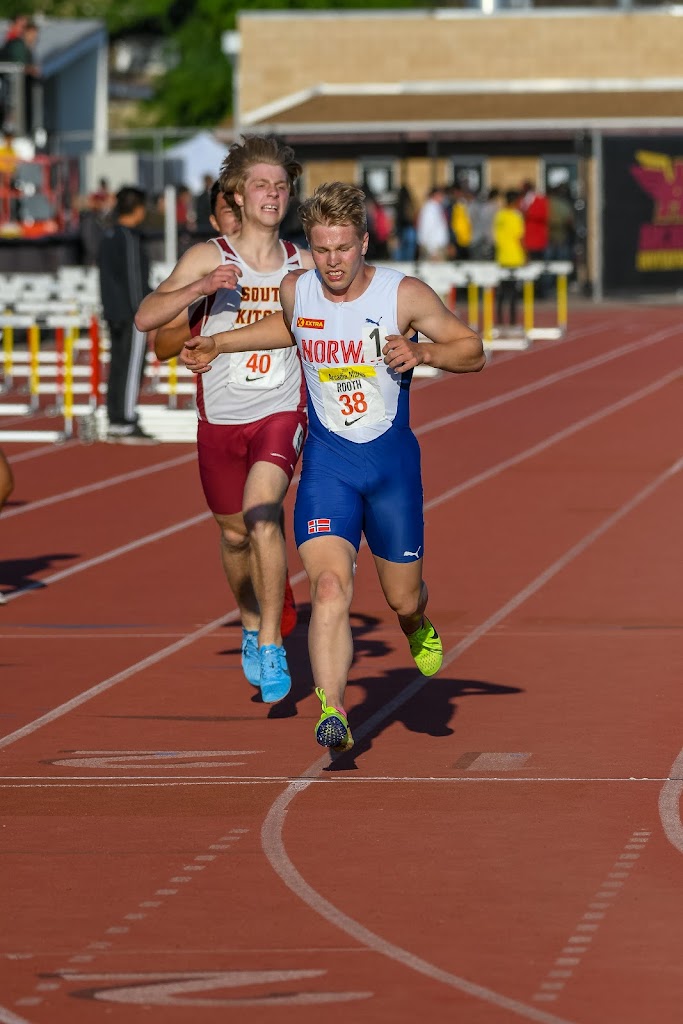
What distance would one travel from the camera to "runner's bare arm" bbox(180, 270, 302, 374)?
8.69 metres

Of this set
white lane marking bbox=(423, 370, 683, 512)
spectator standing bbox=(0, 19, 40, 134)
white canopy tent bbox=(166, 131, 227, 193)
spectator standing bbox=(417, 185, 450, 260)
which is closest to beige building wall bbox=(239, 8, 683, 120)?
white canopy tent bbox=(166, 131, 227, 193)

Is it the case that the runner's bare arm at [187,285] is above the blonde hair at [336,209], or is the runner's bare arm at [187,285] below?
below

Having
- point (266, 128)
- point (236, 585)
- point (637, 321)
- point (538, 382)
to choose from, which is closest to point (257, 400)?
point (236, 585)

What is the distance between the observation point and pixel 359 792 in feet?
26.3

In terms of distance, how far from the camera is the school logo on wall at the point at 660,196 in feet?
142

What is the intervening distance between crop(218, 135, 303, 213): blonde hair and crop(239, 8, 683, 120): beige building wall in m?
43.2

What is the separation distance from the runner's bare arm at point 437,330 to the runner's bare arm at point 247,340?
49 centimetres

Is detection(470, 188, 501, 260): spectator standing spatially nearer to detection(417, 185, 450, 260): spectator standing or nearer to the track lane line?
detection(417, 185, 450, 260): spectator standing

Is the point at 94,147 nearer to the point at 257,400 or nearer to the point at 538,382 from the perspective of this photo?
the point at 538,382

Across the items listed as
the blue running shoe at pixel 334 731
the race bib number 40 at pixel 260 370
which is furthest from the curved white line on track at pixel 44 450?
the blue running shoe at pixel 334 731

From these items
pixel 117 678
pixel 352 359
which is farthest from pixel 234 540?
pixel 352 359

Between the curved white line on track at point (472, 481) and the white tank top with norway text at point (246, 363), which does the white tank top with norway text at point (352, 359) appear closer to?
the white tank top with norway text at point (246, 363)

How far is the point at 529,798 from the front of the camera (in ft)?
25.7

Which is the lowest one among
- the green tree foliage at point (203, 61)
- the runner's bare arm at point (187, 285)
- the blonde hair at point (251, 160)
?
the runner's bare arm at point (187, 285)
